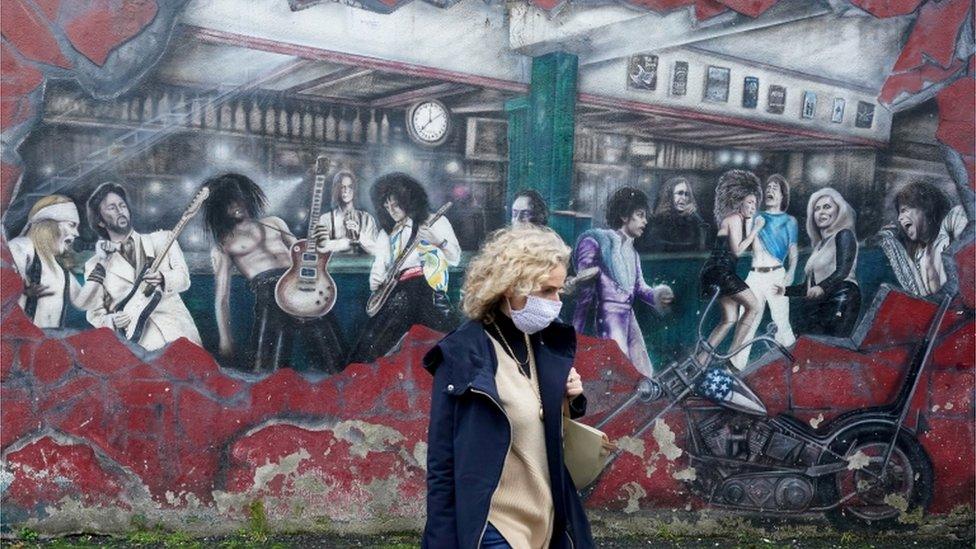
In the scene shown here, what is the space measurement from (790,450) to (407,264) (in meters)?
2.55

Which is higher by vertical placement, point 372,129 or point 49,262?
point 372,129

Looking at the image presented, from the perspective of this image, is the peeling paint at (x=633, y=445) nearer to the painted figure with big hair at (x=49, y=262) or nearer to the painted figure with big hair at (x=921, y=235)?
the painted figure with big hair at (x=921, y=235)

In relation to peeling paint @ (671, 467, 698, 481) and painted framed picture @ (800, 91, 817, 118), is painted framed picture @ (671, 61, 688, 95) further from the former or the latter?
peeling paint @ (671, 467, 698, 481)

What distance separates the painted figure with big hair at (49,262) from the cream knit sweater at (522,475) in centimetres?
320

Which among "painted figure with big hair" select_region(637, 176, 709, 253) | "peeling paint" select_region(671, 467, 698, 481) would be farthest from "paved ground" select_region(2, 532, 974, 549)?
"painted figure with big hair" select_region(637, 176, 709, 253)

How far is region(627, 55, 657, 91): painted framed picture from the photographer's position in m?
6.15

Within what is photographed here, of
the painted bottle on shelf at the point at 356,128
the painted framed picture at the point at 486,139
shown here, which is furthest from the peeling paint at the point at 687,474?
the painted bottle on shelf at the point at 356,128

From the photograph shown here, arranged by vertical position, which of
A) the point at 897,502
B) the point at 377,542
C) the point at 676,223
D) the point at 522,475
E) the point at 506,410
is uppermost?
the point at 676,223

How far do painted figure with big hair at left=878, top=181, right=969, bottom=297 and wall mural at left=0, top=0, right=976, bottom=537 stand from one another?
0.01m

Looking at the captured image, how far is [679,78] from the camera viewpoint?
20.4 ft

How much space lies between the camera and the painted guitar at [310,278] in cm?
580

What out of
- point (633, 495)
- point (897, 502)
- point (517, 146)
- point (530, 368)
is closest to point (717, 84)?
point (517, 146)

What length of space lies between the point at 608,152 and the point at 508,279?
2987 mm

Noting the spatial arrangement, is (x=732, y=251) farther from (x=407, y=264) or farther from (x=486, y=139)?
(x=407, y=264)
